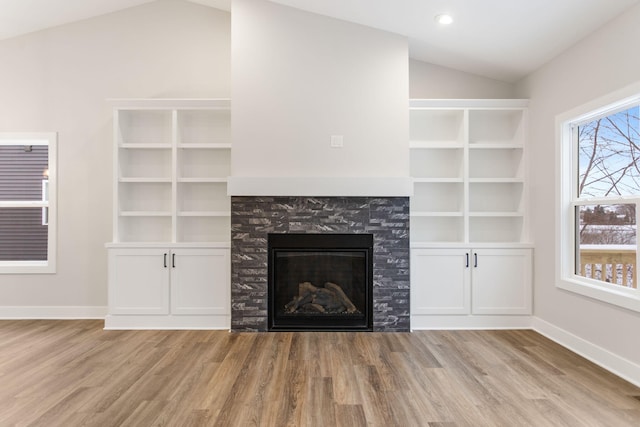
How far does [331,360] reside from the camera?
119 inches

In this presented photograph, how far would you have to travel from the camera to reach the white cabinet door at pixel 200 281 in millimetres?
3896

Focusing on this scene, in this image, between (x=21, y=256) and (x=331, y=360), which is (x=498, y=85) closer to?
(x=331, y=360)

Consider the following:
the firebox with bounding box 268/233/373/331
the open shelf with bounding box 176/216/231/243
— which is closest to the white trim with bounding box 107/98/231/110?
the open shelf with bounding box 176/216/231/243

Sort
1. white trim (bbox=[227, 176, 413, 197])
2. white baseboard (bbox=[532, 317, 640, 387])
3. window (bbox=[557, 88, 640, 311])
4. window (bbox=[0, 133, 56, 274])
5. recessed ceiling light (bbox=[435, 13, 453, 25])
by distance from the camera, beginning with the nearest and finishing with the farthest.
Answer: white baseboard (bbox=[532, 317, 640, 387])
window (bbox=[557, 88, 640, 311])
recessed ceiling light (bbox=[435, 13, 453, 25])
white trim (bbox=[227, 176, 413, 197])
window (bbox=[0, 133, 56, 274])

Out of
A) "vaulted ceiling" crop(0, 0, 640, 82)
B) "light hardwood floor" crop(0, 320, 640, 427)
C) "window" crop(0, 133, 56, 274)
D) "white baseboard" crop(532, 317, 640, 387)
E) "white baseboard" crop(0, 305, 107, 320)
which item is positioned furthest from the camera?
"window" crop(0, 133, 56, 274)

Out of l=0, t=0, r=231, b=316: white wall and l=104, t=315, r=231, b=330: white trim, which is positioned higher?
l=0, t=0, r=231, b=316: white wall

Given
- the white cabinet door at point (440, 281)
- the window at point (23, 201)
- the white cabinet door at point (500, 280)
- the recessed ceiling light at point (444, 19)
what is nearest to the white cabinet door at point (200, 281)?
the window at point (23, 201)

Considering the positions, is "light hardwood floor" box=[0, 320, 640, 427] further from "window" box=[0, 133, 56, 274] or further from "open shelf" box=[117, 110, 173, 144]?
"open shelf" box=[117, 110, 173, 144]

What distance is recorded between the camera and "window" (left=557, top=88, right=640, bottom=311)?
9.20 ft

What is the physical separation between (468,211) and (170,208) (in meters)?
3.21

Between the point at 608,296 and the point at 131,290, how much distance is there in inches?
167

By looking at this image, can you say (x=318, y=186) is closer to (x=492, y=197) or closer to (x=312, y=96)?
(x=312, y=96)

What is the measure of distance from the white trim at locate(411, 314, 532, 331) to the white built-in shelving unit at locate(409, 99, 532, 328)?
0.01 meters

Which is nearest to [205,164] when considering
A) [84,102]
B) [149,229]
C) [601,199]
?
[149,229]
